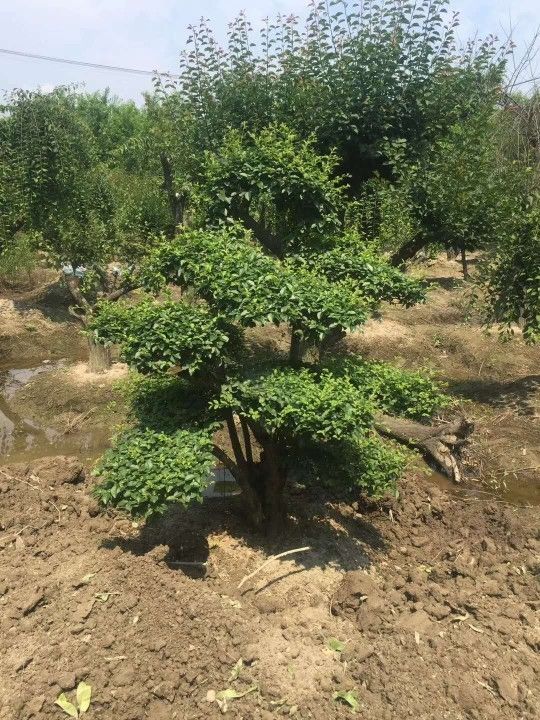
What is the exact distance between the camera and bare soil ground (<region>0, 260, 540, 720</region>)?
385 cm

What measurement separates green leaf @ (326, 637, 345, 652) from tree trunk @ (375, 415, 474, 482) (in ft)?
13.0

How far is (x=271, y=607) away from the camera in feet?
15.3


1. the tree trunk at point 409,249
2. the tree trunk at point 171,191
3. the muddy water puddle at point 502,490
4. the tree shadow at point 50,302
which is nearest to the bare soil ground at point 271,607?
the muddy water puddle at point 502,490

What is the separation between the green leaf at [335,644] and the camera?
4293mm

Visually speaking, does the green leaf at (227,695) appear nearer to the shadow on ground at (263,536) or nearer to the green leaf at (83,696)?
the green leaf at (83,696)

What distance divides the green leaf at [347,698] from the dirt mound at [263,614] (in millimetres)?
41

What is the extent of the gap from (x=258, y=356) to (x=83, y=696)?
313 cm

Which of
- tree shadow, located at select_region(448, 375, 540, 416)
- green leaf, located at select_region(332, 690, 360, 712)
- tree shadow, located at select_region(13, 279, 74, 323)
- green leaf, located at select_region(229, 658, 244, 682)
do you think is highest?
tree shadow, located at select_region(13, 279, 74, 323)

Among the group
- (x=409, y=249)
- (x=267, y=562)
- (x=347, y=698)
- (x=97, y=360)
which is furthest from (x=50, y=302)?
(x=347, y=698)

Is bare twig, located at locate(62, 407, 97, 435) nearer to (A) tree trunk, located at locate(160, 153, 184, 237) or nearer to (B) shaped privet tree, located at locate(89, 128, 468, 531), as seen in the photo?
(A) tree trunk, located at locate(160, 153, 184, 237)

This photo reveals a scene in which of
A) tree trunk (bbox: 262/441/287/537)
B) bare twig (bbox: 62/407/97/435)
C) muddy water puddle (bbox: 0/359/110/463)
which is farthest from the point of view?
bare twig (bbox: 62/407/97/435)

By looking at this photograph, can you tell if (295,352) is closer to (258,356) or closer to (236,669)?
(258,356)

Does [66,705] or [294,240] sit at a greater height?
[294,240]

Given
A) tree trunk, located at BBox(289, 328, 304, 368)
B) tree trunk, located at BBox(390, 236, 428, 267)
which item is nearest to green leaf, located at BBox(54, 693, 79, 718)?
tree trunk, located at BBox(289, 328, 304, 368)
